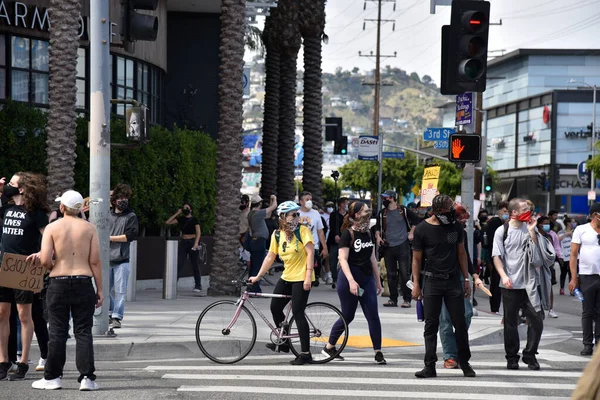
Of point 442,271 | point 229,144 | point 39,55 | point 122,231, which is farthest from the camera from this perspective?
point 39,55

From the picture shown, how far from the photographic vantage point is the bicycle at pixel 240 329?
11.5 metres

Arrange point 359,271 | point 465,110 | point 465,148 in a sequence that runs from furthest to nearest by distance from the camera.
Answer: point 465,110
point 465,148
point 359,271

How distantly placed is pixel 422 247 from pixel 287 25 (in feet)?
69.2

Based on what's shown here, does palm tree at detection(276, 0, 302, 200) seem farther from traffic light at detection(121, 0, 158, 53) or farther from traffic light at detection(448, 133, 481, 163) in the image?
traffic light at detection(121, 0, 158, 53)

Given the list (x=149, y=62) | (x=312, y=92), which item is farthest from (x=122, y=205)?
(x=312, y=92)

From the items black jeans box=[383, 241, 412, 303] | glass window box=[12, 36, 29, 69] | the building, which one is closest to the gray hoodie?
the building

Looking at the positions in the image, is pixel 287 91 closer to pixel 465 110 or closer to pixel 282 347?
pixel 465 110

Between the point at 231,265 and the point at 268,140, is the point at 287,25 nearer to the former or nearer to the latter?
the point at 268,140

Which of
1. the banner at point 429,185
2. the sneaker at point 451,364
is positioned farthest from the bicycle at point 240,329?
the banner at point 429,185

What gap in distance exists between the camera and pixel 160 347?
1227cm

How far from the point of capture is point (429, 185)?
1747 cm

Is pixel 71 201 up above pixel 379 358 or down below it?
above

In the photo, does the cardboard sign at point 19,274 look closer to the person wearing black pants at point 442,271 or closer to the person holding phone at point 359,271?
the person holding phone at point 359,271

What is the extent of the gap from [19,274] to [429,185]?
9.07m
